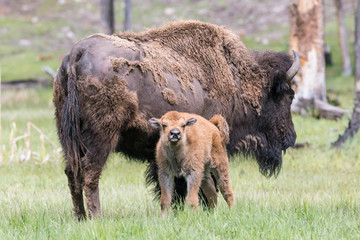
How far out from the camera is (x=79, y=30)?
120 feet

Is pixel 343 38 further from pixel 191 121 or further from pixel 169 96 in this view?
pixel 191 121

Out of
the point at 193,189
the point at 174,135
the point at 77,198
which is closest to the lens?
the point at 174,135

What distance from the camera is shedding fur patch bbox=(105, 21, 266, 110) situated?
6457mm

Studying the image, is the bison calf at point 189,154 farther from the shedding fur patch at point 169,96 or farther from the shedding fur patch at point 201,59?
the shedding fur patch at point 201,59

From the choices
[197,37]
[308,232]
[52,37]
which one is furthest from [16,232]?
[52,37]

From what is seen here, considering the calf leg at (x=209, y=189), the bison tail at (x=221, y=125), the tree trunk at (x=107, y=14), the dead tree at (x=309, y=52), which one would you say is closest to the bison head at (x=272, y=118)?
the bison tail at (x=221, y=125)

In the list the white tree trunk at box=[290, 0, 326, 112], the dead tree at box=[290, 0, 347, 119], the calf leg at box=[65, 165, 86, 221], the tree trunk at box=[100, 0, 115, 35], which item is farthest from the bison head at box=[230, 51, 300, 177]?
the tree trunk at box=[100, 0, 115, 35]

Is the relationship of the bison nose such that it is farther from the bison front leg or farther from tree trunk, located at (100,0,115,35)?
tree trunk, located at (100,0,115,35)

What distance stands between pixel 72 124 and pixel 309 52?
32.9ft

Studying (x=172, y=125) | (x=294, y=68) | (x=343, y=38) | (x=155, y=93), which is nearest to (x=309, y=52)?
(x=294, y=68)

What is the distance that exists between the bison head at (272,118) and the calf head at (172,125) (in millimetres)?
1882

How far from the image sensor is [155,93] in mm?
6285

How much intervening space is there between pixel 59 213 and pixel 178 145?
62.8 inches

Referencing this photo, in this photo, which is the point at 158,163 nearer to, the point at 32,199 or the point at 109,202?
the point at 109,202
